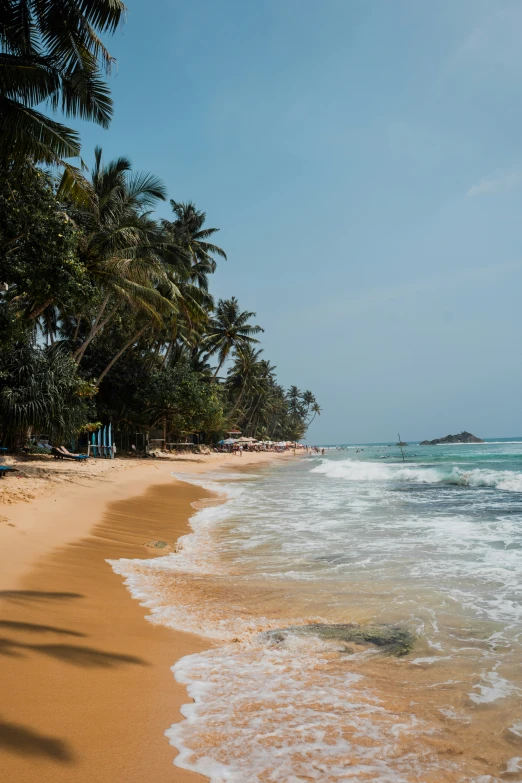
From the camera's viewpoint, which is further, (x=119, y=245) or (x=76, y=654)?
(x=119, y=245)

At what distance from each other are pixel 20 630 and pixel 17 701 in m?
1.05

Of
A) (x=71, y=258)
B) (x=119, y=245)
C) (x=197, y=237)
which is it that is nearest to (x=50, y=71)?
(x=71, y=258)

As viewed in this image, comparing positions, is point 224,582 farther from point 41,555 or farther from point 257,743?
point 257,743

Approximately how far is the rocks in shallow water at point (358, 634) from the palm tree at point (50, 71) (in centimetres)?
1139

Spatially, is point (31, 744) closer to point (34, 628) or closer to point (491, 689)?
point (34, 628)

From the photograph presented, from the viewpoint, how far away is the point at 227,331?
4578cm

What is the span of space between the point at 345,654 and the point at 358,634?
15.8 inches

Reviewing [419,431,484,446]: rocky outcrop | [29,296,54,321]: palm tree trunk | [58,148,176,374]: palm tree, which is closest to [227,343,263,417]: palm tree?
[58,148,176,374]: palm tree

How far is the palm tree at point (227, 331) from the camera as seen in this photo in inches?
1812

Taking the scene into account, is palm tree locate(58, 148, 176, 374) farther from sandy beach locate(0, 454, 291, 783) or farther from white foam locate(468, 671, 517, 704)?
white foam locate(468, 671, 517, 704)

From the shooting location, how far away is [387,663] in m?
3.52

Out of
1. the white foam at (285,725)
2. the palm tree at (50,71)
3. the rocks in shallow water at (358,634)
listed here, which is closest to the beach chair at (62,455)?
the palm tree at (50,71)

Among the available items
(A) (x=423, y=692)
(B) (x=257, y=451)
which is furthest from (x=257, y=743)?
(B) (x=257, y=451)

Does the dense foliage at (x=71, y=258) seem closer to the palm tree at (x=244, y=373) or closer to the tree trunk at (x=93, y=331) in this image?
the tree trunk at (x=93, y=331)
